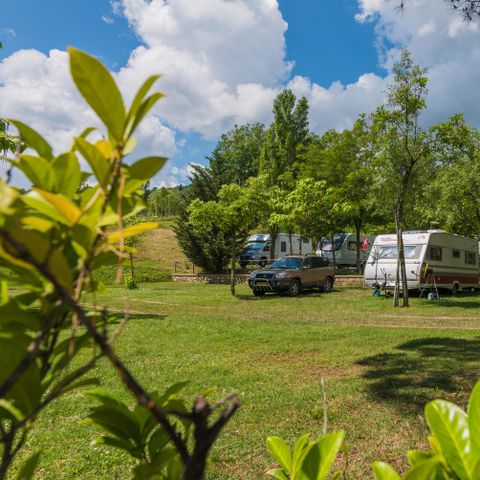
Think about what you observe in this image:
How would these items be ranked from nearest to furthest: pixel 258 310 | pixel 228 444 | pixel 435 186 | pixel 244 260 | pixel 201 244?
pixel 228 444
pixel 258 310
pixel 435 186
pixel 201 244
pixel 244 260

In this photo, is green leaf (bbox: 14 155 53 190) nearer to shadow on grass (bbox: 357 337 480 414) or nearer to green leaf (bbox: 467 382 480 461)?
green leaf (bbox: 467 382 480 461)

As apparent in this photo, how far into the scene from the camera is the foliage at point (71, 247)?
457mm

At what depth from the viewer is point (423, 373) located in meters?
5.57

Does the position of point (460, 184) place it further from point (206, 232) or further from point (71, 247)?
point (71, 247)

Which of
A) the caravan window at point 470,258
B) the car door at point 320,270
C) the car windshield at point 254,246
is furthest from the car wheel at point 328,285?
the car windshield at point 254,246

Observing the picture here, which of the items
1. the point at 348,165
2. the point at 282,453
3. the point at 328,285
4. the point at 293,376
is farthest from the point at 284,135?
the point at 282,453

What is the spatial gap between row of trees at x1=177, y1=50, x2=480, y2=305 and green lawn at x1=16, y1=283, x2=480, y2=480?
5.02m

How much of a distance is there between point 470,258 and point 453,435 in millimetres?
21454

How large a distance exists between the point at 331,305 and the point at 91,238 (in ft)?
45.7

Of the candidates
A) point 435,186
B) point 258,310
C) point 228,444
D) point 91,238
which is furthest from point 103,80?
point 435,186

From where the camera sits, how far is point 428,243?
16125mm

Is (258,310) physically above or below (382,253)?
below

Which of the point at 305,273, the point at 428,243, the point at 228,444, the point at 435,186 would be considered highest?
the point at 435,186

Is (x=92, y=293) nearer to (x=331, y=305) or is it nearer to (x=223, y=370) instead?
(x=223, y=370)
